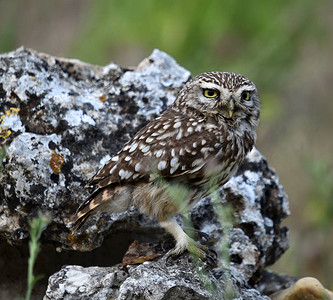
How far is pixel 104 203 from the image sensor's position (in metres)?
3.35

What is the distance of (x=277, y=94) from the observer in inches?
278

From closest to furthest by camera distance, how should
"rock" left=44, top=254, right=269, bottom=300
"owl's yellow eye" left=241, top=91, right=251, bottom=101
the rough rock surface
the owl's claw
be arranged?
"rock" left=44, top=254, right=269, bottom=300
the owl's claw
the rough rock surface
"owl's yellow eye" left=241, top=91, right=251, bottom=101

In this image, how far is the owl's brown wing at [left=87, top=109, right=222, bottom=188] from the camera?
11.1 feet

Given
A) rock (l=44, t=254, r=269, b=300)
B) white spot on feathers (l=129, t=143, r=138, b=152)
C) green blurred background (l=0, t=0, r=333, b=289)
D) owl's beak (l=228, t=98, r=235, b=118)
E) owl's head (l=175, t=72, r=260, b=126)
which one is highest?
green blurred background (l=0, t=0, r=333, b=289)

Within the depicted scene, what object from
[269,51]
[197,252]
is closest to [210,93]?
[197,252]

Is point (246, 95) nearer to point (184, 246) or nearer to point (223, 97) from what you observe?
point (223, 97)

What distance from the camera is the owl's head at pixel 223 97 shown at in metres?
3.55

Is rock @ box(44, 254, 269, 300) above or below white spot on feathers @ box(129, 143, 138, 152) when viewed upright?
below

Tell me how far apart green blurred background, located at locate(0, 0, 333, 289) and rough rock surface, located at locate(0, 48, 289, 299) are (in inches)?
95.3

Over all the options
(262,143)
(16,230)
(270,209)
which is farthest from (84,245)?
(262,143)

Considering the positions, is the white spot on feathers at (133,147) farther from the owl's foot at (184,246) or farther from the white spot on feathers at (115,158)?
the owl's foot at (184,246)

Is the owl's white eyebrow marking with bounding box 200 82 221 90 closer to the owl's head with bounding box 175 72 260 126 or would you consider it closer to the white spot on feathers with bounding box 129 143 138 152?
the owl's head with bounding box 175 72 260 126

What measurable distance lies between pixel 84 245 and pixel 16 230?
1.18 ft

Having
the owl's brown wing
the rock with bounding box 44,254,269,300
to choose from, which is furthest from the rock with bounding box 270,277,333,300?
the owl's brown wing
